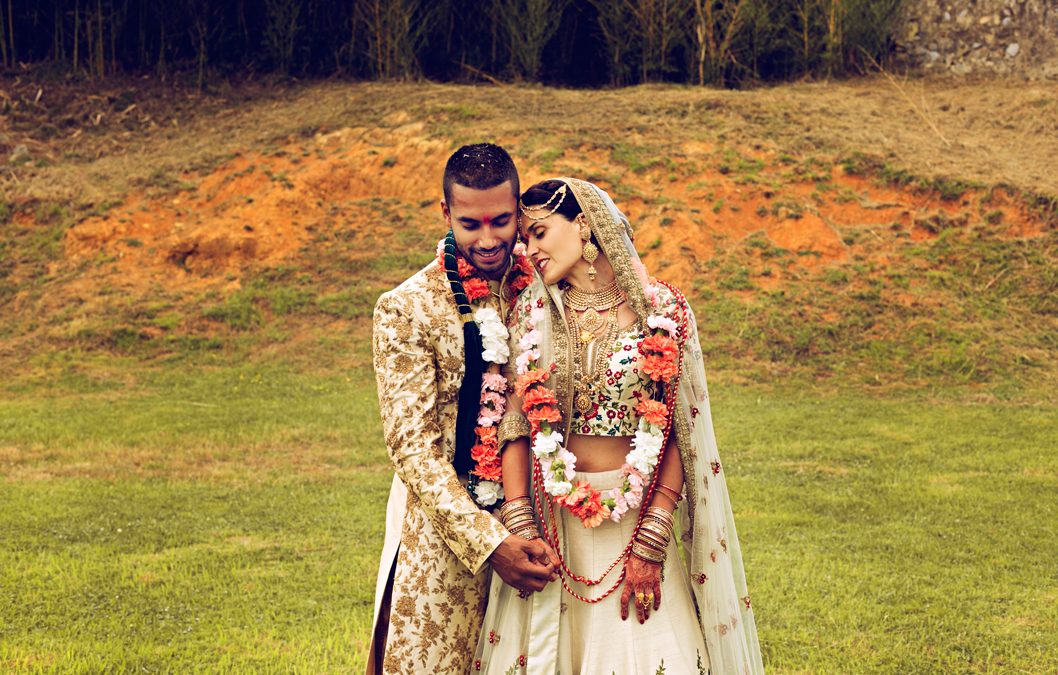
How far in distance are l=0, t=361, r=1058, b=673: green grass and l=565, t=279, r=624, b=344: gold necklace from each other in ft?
8.50

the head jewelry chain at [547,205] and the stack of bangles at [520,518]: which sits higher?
the head jewelry chain at [547,205]

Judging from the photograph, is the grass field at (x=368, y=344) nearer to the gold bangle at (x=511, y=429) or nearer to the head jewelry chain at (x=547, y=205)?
the gold bangle at (x=511, y=429)

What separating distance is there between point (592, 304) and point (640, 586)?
0.78 m

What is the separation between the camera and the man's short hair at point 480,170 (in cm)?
307

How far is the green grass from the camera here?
537 centimetres

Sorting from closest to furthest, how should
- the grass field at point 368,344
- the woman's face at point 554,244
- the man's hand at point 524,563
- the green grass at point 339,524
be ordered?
the man's hand at point 524,563, the woman's face at point 554,244, the green grass at point 339,524, the grass field at point 368,344

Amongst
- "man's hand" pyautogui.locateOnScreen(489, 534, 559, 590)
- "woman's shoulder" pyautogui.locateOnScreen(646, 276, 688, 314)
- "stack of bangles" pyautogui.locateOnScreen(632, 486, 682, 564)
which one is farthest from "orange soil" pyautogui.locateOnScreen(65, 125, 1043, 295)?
"man's hand" pyautogui.locateOnScreen(489, 534, 559, 590)

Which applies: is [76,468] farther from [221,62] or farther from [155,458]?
[221,62]

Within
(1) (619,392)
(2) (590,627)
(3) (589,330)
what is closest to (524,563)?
(2) (590,627)

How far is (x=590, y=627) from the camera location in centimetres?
309

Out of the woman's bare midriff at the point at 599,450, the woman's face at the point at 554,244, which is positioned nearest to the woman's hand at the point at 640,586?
the woman's bare midriff at the point at 599,450

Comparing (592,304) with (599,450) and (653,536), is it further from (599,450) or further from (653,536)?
(653,536)

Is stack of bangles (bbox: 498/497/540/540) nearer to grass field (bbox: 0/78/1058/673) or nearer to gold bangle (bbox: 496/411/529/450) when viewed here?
gold bangle (bbox: 496/411/529/450)

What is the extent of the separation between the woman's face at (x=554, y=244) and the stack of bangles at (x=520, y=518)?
61 cm
